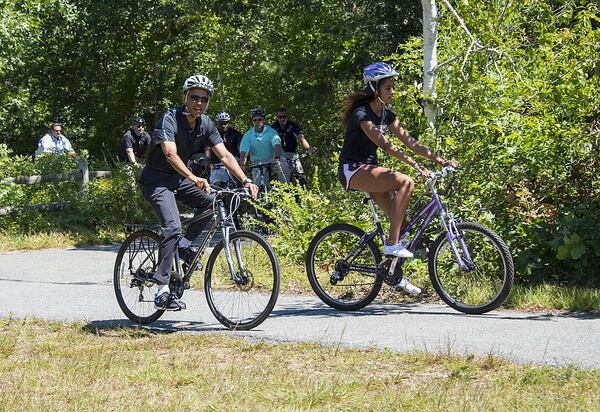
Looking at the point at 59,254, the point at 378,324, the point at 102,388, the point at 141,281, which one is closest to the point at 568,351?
the point at 378,324

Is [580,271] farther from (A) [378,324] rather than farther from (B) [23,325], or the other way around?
(B) [23,325]

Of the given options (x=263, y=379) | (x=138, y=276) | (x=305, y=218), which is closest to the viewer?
(x=263, y=379)

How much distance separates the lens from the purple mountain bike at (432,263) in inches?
315

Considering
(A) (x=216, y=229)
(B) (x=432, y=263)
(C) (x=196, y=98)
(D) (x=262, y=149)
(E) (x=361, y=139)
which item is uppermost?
(D) (x=262, y=149)

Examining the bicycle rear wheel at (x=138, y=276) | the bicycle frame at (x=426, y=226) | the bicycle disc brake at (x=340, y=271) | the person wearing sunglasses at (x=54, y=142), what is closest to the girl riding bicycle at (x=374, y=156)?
the bicycle frame at (x=426, y=226)

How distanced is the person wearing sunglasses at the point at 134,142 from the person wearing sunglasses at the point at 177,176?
373 inches

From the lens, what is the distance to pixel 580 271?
8.88m

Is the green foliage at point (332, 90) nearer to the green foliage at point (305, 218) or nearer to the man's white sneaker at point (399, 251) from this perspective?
the green foliage at point (305, 218)

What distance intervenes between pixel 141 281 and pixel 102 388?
2422mm

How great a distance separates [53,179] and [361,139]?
1008cm

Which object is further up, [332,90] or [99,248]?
[332,90]

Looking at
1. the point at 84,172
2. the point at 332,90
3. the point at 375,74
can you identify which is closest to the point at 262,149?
the point at 84,172

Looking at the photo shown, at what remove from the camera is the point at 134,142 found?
17.7 meters

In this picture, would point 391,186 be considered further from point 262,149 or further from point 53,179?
point 53,179
